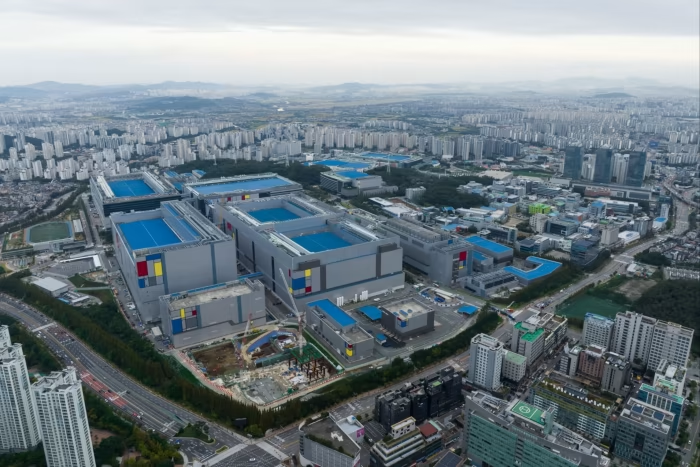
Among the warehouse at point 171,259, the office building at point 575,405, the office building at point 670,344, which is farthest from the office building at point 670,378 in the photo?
the warehouse at point 171,259

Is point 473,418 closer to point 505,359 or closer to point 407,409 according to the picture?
point 407,409

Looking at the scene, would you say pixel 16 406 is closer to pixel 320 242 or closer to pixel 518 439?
pixel 518 439

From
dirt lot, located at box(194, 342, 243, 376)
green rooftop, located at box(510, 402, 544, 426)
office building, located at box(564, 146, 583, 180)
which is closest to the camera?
green rooftop, located at box(510, 402, 544, 426)

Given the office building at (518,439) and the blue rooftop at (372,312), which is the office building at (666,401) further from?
the blue rooftop at (372,312)

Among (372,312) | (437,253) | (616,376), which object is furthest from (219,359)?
(616,376)

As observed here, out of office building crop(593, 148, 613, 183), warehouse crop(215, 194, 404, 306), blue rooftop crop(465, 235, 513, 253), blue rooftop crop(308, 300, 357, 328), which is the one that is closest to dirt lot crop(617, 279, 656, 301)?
blue rooftop crop(465, 235, 513, 253)

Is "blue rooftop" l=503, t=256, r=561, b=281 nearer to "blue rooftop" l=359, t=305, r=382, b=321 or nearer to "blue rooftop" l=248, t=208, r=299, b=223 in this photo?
"blue rooftop" l=359, t=305, r=382, b=321

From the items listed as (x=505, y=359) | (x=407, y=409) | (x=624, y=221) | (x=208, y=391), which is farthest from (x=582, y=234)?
(x=208, y=391)
